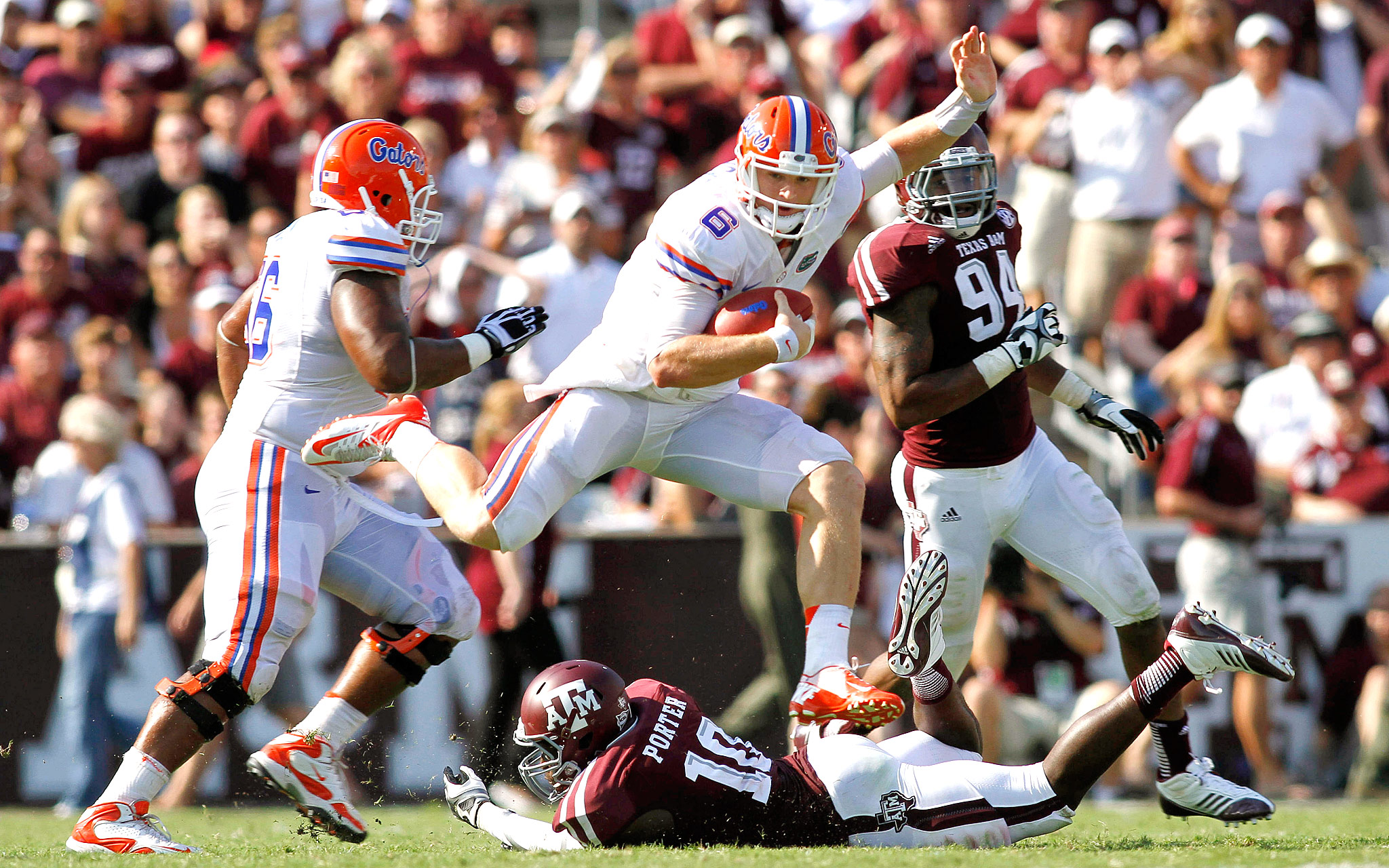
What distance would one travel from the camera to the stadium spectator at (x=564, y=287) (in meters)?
8.82

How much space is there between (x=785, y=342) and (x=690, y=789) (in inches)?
53.4

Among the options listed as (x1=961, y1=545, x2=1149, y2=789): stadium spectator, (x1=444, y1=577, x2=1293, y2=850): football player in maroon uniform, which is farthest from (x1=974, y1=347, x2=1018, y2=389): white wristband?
(x1=961, y1=545, x2=1149, y2=789): stadium spectator

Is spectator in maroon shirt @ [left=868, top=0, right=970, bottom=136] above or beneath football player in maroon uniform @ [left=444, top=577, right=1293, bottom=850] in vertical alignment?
above

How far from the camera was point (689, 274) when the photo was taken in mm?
5199

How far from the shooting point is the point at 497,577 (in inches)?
306

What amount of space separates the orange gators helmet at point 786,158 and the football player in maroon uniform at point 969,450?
0.32 metres

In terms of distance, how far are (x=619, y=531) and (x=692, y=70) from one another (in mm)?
3850

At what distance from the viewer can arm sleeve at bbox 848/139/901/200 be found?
5445mm

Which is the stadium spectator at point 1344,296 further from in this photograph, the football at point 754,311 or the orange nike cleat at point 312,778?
the orange nike cleat at point 312,778

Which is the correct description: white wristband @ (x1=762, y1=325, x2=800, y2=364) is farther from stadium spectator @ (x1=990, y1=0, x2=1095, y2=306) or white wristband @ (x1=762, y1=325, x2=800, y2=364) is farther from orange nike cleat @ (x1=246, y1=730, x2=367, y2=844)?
stadium spectator @ (x1=990, y1=0, x2=1095, y2=306)

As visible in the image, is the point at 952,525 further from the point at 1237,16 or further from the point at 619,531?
the point at 1237,16

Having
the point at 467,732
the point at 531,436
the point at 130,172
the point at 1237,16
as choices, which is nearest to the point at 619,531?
the point at 467,732

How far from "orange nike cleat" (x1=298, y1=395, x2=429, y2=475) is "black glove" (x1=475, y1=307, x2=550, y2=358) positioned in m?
0.41

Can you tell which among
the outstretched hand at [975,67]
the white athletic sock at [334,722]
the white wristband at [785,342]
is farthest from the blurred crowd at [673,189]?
the white wristband at [785,342]
